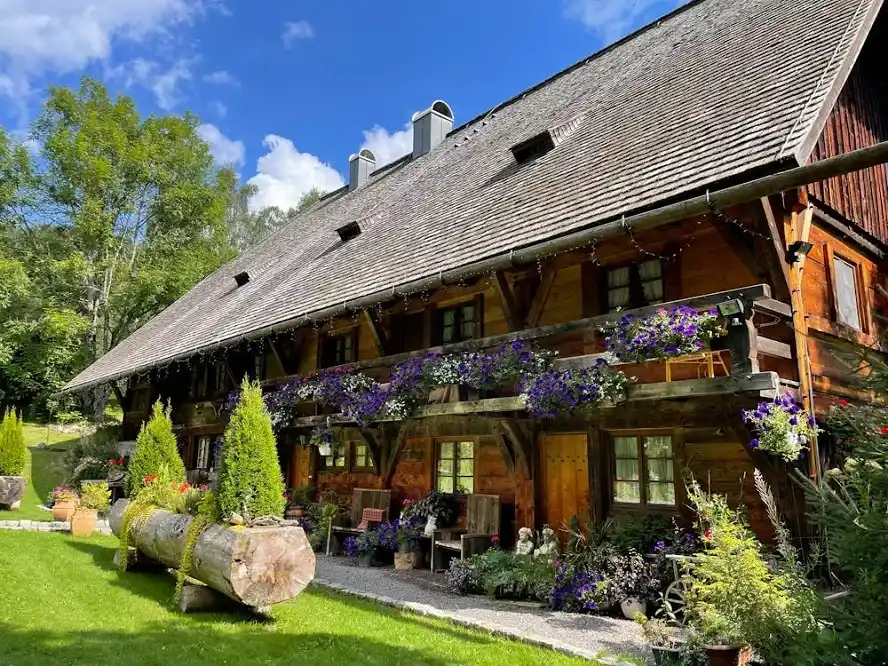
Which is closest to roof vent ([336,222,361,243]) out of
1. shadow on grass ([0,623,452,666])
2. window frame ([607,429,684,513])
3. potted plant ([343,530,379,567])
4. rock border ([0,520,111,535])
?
potted plant ([343,530,379,567])

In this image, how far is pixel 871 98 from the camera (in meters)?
10.5

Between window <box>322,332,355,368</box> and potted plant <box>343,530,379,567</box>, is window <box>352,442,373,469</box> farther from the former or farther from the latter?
potted plant <box>343,530,379,567</box>

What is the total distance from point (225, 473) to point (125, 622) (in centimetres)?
154

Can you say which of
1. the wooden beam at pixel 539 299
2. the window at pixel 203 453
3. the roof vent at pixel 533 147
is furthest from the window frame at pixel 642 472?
the window at pixel 203 453

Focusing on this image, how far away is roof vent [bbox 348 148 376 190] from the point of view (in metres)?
Answer: 22.0

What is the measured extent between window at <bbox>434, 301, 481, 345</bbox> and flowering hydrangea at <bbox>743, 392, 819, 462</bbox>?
468cm

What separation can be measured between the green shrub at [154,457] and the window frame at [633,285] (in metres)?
6.50

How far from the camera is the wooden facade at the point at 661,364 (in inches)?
268

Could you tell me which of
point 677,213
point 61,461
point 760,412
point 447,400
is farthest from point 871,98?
point 61,461

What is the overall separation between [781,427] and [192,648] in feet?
17.6

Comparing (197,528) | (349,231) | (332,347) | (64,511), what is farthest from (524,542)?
(64,511)

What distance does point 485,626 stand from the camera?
617 centimetres

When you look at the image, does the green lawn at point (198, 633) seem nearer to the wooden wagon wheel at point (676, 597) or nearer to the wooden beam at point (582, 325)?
the wooden wagon wheel at point (676, 597)

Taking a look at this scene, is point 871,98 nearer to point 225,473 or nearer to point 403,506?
point 403,506
